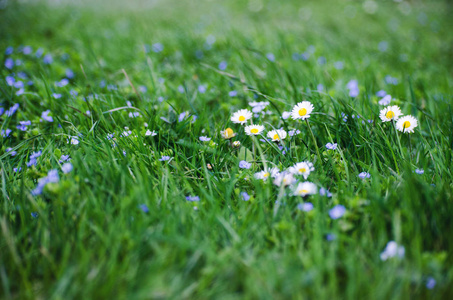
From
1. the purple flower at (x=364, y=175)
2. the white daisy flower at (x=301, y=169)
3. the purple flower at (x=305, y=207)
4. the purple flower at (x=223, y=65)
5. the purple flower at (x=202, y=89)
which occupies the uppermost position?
the purple flower at (x=223, y=65)

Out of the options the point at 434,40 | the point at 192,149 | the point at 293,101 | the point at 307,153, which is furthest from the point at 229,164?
the point at 434,40

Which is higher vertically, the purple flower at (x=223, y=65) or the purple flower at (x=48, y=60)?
the purple flower at (x=48, y=60)

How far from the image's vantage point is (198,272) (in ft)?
3.48

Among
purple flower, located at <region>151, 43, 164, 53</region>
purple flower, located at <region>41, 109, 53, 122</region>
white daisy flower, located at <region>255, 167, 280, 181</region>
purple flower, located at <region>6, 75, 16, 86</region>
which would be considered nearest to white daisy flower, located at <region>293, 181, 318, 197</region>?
white daisy flower, located at <region>255, 167, 280, 181</region>

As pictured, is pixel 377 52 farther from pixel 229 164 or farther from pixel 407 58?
pixel 229 164

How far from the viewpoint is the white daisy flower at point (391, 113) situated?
159 cm

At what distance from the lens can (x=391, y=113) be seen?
1.60 meters

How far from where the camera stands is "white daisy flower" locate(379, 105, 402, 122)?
62.5 inches

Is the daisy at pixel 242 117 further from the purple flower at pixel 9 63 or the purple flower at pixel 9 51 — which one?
the purple flower at pixel 9 51

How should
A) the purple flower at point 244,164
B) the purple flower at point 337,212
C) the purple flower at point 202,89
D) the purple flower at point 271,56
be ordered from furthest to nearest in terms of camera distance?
the purple flower at point 271,56
the purple flower at point 202,89
the purple flower at point 244,164
the purple flower at point 337,212

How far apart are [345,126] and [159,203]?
112 centimetres

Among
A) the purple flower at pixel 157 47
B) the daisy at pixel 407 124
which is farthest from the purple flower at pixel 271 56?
the daisy at pixel 407 124

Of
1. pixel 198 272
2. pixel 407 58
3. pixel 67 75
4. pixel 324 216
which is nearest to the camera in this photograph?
pixel 198 272

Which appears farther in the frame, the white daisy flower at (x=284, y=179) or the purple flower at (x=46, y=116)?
the purple flower at (x=46, y=116)
